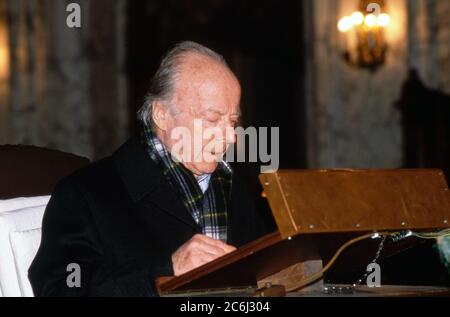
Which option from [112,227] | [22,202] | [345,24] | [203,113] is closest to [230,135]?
[203,113]

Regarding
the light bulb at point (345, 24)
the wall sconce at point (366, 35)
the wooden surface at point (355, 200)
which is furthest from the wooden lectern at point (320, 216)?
the light bulb at point (345, 24)

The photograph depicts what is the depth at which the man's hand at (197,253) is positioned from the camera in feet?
8.03

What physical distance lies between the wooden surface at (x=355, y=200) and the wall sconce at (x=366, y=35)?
7540 millimetres

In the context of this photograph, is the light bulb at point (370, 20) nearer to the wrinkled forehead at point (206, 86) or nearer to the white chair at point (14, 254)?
the wrinkled forehead at point (206, 86)

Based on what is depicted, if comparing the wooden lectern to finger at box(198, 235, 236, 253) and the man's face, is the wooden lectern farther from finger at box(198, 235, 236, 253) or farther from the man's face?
the man's face

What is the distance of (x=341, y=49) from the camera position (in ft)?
33.5

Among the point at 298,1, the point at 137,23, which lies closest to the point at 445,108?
the point at 298,1

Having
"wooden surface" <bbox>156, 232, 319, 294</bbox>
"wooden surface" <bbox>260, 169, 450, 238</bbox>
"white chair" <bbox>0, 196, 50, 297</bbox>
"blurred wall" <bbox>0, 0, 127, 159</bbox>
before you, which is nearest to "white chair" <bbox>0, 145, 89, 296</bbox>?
"white chair" <bbox>0, 196, 50, 297</bbox>

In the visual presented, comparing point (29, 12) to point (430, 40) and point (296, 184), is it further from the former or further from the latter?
point (296, 184)

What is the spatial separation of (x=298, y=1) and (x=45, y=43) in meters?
3.07

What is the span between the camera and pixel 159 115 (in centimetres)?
322

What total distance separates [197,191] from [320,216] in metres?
1.05

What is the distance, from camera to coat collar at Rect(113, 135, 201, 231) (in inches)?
117

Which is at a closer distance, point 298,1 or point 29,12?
point 29,12
